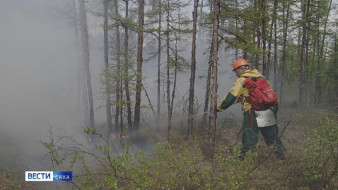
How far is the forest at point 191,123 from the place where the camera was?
3.30 metres

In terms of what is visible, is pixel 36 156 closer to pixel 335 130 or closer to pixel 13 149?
pixel 13 149

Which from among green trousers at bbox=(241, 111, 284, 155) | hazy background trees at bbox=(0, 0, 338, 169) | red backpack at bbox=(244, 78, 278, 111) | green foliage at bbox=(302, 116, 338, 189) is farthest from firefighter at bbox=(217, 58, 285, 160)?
hazy background trees at bbox=(0, 0, 338, 169)

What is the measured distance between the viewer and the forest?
3.30 meters

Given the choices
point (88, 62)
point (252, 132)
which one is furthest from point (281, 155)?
point (88, 62)

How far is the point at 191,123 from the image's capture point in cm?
1079

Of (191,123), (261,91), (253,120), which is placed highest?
(261,91)

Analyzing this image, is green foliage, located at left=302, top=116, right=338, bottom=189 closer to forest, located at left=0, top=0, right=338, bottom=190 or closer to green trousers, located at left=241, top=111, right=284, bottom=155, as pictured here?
forest, located at left=0, top=0, right=338, bottom=190

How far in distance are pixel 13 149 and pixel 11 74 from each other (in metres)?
6.89

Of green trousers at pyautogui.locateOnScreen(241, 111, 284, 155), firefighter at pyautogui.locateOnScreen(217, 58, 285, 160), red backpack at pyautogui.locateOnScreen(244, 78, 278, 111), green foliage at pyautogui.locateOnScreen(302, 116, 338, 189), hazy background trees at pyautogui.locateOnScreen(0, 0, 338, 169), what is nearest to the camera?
green foliage at pyautogui.locateOnScreen(302, 116, 338, 189)

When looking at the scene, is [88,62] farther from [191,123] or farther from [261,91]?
[261,91]

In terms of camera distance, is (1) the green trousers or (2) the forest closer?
(2) the forest

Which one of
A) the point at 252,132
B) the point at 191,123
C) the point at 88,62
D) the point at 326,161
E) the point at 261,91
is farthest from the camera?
the point at 88,62

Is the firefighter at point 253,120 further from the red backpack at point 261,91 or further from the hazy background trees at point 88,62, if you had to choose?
the hazy background trees at point 88,62

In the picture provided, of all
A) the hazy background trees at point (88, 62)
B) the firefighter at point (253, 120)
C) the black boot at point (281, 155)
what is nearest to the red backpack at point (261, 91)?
the firefighter at point (253, 120)
